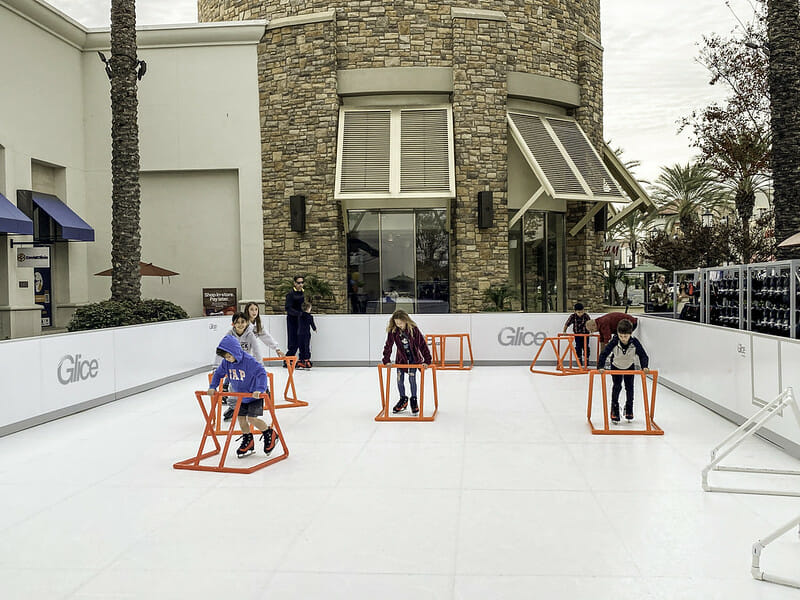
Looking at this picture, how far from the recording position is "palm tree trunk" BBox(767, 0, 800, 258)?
14.9 metres

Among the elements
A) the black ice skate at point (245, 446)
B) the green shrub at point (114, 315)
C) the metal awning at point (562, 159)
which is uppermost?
the metal awning at point (562, 159)

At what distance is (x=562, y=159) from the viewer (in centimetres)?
2222

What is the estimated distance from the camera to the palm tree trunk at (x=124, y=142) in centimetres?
1780

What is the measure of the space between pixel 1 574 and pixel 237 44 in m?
20.0

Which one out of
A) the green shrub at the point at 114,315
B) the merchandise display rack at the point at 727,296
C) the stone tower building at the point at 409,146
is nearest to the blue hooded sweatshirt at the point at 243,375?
the merchandise display rack at the point at 727,296

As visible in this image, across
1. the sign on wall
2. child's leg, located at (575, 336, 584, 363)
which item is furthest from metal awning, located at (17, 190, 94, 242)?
child's leg, located at (575, 336, 584, 363)

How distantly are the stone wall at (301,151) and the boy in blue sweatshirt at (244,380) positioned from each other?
43.4 feet

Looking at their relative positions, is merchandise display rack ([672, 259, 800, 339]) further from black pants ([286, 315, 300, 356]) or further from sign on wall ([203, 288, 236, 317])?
sign on wall ([203, 288, 236, 317])

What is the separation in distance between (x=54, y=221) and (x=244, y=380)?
49.4 feet

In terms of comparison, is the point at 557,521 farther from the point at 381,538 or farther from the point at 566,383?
the point at 566,383

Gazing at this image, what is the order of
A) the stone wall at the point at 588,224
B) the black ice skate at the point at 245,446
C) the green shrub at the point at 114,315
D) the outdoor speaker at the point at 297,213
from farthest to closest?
the stone wall at the point at 588,224
the outdoor speaker at the point at 297,213
the green shrub at the point at 114,315
the black ice skate at the point at 245,446

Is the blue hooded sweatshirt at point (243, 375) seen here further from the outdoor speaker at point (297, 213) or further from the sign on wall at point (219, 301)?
the sign on wall at point (219, 301)

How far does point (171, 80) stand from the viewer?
2277 centimetres

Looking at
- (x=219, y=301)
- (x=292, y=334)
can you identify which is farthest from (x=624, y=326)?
(x=219, y=301)
